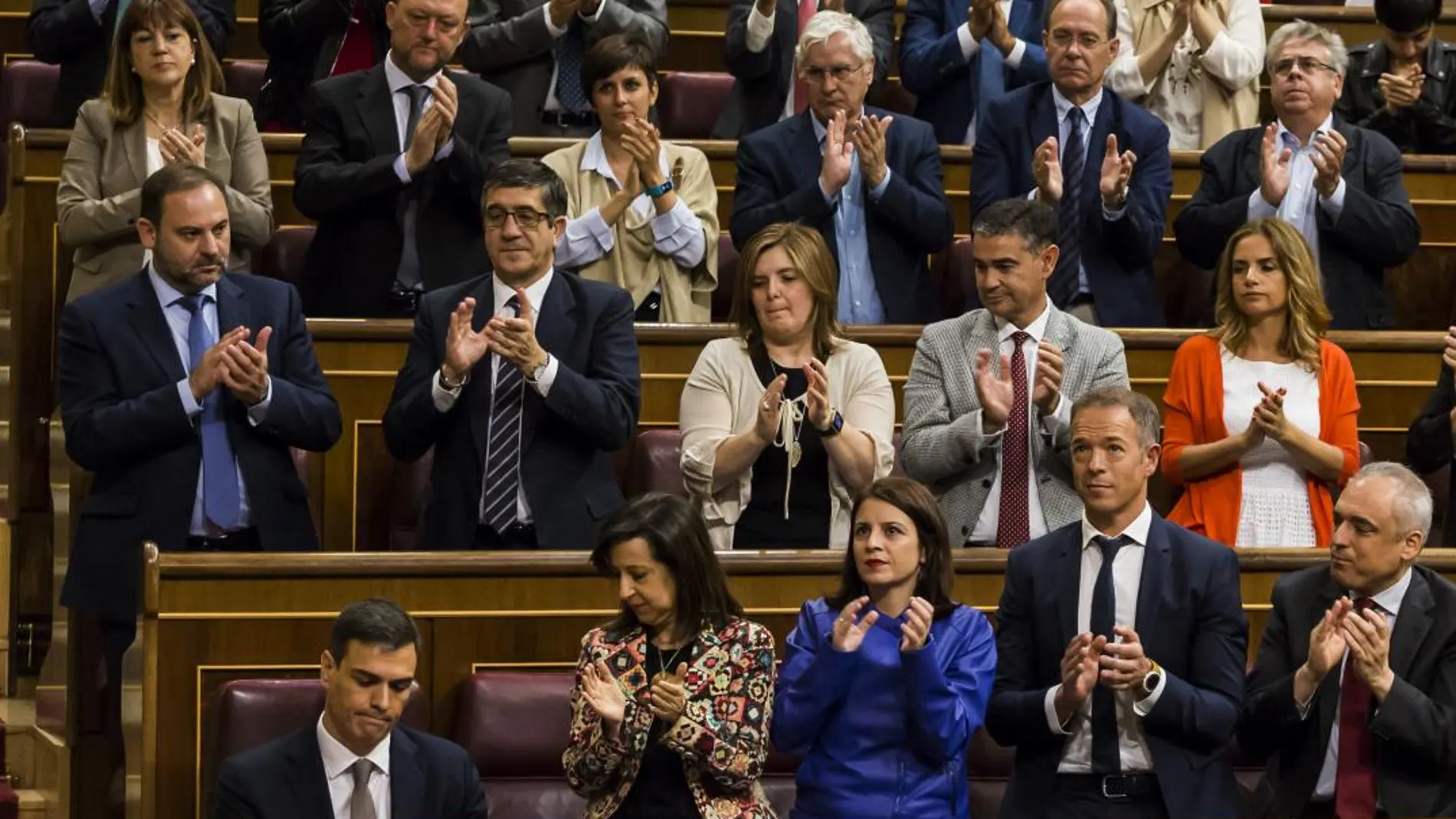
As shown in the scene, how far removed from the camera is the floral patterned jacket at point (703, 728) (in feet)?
10.0

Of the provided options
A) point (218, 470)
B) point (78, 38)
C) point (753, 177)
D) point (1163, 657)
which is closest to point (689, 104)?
point (753, 177)

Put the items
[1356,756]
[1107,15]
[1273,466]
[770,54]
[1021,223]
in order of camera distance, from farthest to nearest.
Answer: [770,54] → [1107,15] → [1273,466] → [1021,223] → [1356,756]

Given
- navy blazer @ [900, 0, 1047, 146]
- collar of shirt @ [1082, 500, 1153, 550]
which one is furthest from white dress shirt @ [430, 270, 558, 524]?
navy blazer @ [900, 0, 1047, 146]

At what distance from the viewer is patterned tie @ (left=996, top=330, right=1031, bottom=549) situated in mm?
3771

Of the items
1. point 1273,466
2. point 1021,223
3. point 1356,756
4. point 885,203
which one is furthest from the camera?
point 885,203

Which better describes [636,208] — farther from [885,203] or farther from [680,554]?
[680,554]

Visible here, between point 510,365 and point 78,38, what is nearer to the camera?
point 510,365

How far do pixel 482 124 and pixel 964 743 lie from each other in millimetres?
1714

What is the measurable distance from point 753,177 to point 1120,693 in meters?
1.60

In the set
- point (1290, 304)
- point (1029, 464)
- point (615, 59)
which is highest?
point (615, 59)

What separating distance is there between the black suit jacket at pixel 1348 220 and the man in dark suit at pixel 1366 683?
1.25 m

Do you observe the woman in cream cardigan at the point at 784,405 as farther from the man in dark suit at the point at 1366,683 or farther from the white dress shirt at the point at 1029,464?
the man in dark suit at the point at 1366,683

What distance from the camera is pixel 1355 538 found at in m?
3.31

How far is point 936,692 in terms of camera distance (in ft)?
10.2
